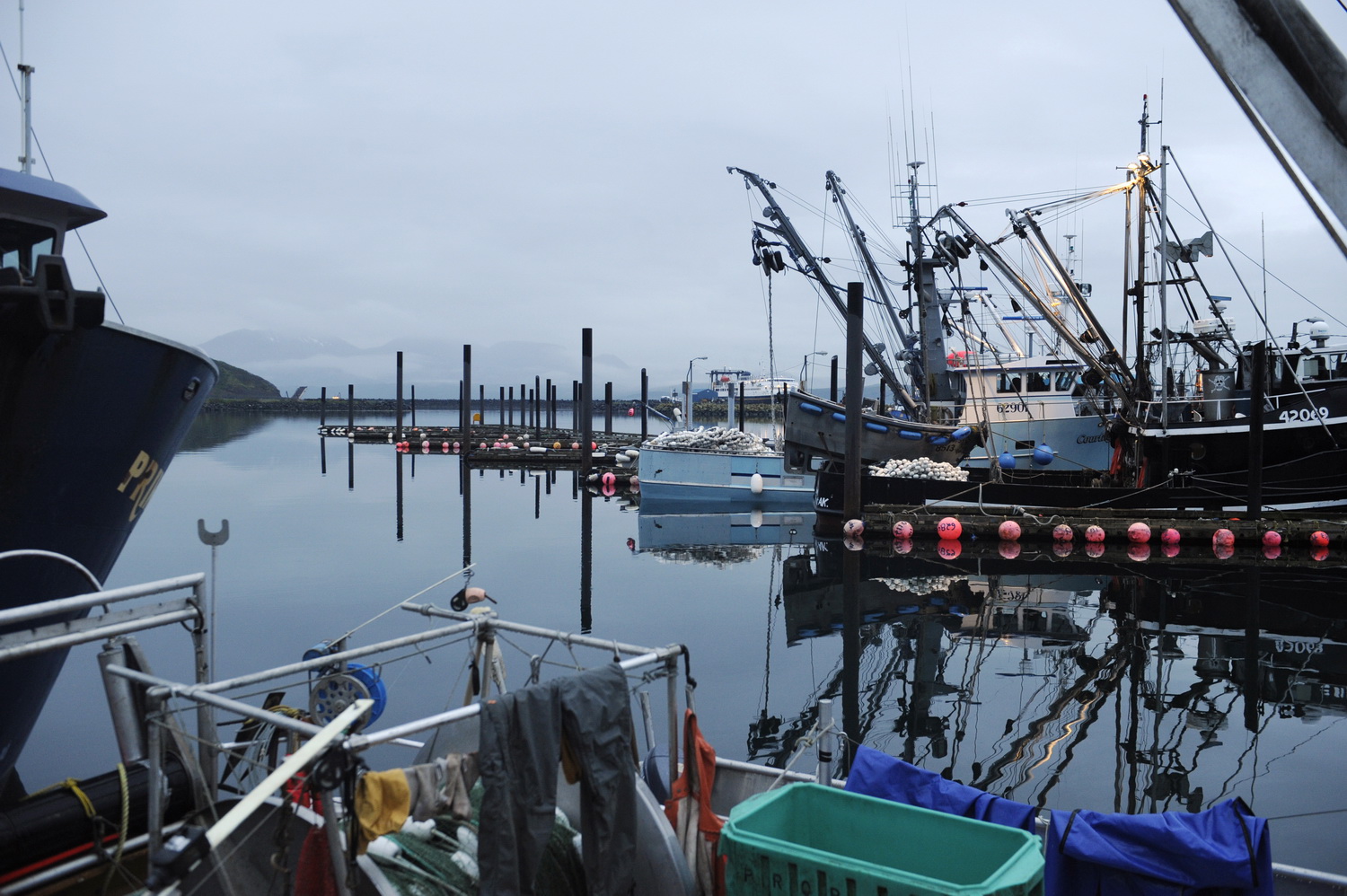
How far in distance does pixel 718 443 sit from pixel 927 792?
25.2 metres

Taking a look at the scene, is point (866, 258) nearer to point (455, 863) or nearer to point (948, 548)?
point (948, 548)

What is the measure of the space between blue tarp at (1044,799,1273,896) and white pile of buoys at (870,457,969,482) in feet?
61.7

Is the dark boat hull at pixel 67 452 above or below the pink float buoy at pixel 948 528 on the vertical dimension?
above

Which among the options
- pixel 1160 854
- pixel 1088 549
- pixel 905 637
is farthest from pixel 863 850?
pixel 1088 549

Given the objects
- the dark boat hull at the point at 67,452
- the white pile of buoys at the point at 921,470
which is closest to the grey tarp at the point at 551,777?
the dark boat hull at the point at 67,452

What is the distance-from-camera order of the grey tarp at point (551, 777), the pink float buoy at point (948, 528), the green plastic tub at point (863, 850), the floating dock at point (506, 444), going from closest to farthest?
1. the green plastic tub at point (863, 850)
2. the grey tarp at point (551, 777)
3. the pink float buoy at point (948, 528)
4. the floating dock at point (506, 444)

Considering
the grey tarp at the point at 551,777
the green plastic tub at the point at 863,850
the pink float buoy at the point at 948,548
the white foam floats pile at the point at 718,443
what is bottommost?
the pink float buoy at the point at 948,548

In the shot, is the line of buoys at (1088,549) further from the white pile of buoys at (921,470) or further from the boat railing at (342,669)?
the boat railing at (342,669)

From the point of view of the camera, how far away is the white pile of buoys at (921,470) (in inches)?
902

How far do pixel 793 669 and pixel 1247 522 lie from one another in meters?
13.3

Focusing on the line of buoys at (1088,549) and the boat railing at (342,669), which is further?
the line of buoys at (1088,549)

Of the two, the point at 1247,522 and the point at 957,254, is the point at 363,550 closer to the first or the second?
the point at 957,254

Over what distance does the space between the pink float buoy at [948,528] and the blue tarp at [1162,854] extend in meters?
17.3

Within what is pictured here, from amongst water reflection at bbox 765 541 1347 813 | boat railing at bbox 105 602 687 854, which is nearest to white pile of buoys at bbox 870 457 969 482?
water reflection at bbox 765 541 1347 813
